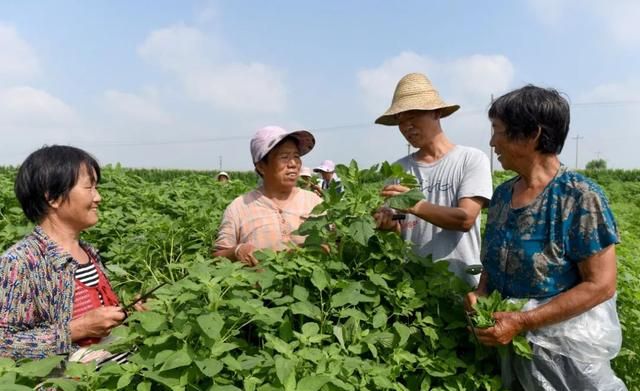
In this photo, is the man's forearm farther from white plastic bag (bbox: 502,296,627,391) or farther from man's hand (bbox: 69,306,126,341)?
man's hand (bbox: 69,306,126,341)

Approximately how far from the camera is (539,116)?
1759mm

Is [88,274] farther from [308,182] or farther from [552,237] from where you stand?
[552,237]

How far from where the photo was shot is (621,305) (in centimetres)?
257

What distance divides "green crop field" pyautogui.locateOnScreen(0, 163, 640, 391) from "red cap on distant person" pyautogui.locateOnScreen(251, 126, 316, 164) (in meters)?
0.48

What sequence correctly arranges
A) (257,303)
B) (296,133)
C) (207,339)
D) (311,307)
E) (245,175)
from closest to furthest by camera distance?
1. (207,339)
2. (257,303)
3. (311,307)
4. (296,133)
5. (245,175)

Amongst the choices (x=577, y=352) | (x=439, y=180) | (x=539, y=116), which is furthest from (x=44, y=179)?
(x=577, y=352)

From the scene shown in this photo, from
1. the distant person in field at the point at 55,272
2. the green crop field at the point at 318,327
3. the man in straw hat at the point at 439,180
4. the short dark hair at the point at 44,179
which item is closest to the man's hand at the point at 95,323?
the distant person in field at the point at 55,272

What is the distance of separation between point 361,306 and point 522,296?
1.73 feet

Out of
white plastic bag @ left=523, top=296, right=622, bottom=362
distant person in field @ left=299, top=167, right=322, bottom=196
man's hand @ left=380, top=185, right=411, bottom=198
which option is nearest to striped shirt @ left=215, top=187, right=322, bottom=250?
distant person in field @ left=299, top=167, right=322, bottom=196

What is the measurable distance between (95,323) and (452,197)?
1467 millimetres

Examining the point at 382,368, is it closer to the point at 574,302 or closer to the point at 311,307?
the point at 311,307

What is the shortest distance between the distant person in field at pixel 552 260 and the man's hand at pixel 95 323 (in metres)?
1.18

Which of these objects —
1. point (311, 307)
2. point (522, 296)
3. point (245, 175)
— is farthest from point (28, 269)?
point (245, 175)

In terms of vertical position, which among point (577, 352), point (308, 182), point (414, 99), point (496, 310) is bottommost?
point (577, 352)
